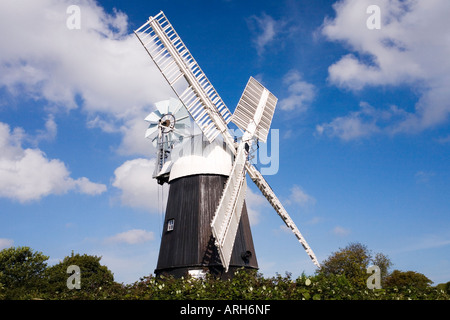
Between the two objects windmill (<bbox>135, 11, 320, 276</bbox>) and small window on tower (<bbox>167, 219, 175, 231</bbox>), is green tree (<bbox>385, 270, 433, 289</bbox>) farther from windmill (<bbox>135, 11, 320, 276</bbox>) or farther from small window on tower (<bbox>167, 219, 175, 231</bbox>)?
small window on tower (<bbox>167, 219, 175, 231</bbox>)

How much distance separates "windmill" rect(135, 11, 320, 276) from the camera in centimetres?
1770

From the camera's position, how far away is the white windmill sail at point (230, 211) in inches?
624

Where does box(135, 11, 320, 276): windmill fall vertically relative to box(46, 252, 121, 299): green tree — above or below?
above

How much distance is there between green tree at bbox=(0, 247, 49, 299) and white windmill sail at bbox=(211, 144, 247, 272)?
17.1 metres

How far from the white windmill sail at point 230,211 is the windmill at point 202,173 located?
0.04m

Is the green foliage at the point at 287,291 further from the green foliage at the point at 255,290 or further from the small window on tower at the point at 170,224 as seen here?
the small window on tower at the point at 170,224

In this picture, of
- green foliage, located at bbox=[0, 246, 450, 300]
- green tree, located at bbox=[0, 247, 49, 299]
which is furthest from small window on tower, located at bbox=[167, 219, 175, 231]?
Answer: green tree, located at bbox=[0, 247, 49, 299]

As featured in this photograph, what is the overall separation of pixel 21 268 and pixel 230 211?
65.3ft

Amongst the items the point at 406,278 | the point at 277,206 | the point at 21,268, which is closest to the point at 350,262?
the point at 406,278

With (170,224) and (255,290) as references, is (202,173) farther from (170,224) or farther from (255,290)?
(255,290)

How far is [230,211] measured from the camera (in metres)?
17.1

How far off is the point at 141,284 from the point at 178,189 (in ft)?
21.2
